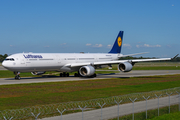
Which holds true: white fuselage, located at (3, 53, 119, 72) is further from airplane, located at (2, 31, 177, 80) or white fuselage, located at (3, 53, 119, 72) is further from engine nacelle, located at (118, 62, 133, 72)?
engine nacelle, located at (118, 62, 133, 72)

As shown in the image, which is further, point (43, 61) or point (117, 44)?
point (117, 44)

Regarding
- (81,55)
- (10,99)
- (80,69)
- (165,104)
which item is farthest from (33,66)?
(165,104)

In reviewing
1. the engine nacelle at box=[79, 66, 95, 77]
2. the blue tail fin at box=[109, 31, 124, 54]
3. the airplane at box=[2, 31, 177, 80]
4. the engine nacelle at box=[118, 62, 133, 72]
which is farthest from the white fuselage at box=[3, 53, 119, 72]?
the engine nacelle at box=[118, 62, 133, 72]

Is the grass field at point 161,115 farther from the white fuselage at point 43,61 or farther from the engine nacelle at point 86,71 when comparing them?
the white fuselage at point 43,61

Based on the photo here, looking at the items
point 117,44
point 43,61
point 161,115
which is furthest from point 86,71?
point 161,115

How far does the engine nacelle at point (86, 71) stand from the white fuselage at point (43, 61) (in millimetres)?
3084

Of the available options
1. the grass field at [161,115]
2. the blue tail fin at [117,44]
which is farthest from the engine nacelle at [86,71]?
the grass field at [161,115]

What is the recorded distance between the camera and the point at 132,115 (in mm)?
14820

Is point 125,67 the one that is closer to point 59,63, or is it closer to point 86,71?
point 86,71

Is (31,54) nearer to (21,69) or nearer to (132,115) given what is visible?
(21,69)

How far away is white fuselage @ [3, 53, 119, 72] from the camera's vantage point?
1709 inches

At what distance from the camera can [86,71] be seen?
5022cm

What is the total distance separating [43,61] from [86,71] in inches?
356

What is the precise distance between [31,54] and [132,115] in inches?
1348
